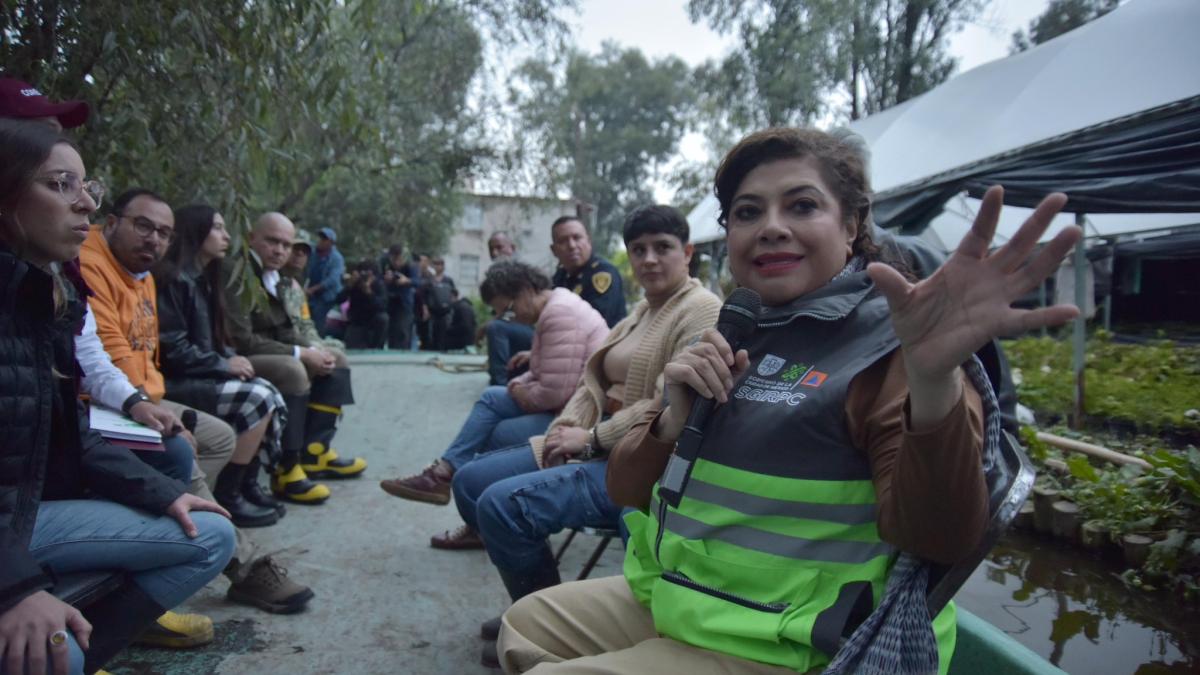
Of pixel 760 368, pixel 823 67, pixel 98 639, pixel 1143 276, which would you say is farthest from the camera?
pixel 823 67

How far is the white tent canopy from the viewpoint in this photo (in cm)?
594

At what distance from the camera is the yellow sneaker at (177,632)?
2.75 meters

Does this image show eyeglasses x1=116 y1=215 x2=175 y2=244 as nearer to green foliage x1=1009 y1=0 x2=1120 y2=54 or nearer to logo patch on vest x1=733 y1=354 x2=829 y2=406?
logo patch on vest x1=733 y1=354 x2=829 y2=406

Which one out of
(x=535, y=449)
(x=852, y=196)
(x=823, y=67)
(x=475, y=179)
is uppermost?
(x=823, y=67)

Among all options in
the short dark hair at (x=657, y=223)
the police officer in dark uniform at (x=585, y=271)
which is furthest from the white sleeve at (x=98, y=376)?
the police officer in dark uniform at (x=585, y=271)

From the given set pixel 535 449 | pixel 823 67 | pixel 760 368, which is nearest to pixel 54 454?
pixel 535 449

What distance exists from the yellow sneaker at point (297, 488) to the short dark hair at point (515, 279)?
1.65 m

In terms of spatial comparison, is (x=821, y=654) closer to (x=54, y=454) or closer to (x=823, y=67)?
(x=54, y=454)

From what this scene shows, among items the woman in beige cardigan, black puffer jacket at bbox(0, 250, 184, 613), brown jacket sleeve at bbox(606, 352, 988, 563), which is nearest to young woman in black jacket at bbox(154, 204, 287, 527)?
the woman in beige cardigan

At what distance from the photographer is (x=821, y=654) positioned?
1.38 m

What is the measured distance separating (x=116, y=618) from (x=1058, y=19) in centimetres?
1773

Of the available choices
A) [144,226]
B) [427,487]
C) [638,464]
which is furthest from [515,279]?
[638,464]

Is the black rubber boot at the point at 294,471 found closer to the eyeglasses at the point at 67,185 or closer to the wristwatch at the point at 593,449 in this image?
the wristwatch at the point at 593,449

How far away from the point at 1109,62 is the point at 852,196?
7205 mm
